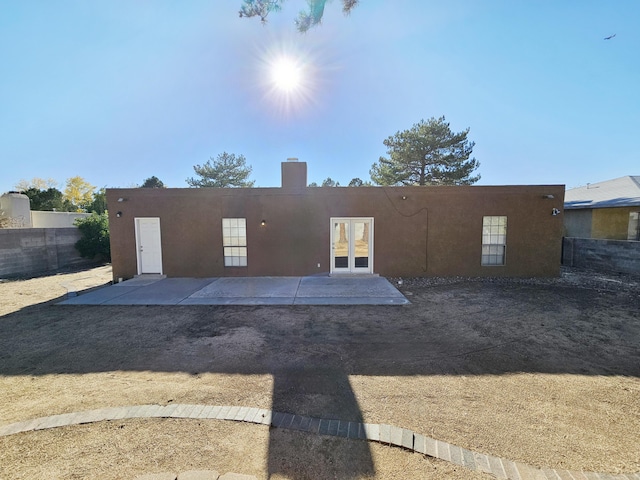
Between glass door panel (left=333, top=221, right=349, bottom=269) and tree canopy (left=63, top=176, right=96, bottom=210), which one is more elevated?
tree canopy (left=63, top=176, right=96, bottom=210)

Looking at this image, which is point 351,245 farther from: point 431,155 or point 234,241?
point 431,155

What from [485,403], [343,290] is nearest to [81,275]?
[343,290]

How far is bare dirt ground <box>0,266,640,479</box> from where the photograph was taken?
7.64 ft

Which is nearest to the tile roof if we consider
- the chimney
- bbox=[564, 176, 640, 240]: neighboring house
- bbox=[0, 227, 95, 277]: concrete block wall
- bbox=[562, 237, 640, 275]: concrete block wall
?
bbox=[564, 176, 640, 240]: neighboring house

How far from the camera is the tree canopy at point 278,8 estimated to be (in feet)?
25.8

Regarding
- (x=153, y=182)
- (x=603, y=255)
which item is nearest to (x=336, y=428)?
(x=603, y=255)

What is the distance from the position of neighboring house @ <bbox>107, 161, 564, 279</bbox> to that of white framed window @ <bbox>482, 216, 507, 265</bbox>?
37mm

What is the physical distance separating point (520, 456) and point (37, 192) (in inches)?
1637

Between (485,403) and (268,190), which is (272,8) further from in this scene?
(485,403)

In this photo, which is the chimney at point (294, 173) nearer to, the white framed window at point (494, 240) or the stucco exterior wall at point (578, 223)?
the white framed window at point (494, 240)

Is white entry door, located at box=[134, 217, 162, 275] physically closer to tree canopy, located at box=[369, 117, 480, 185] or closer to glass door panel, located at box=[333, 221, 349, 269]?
glass door panel, located at box=[333, 221, 349, 269]

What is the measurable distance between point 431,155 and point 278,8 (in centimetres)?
1716

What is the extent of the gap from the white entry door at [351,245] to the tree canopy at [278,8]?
6.19 meters

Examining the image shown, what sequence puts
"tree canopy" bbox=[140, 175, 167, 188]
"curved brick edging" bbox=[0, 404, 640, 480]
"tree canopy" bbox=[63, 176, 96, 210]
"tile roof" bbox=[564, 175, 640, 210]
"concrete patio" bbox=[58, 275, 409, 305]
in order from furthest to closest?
1. "tree canopy" bbox=[63, 176, 96, 210]
2. "tree canopy" bbox=[140, 175, 167, 188]
3. "tile roof" bbox=[564, 175, 640, 210]
4. "concrete patio" bbox=[58, 275, 409, 305]
5. "curved brick edging" bbox=[0, 404, 640, 480]
